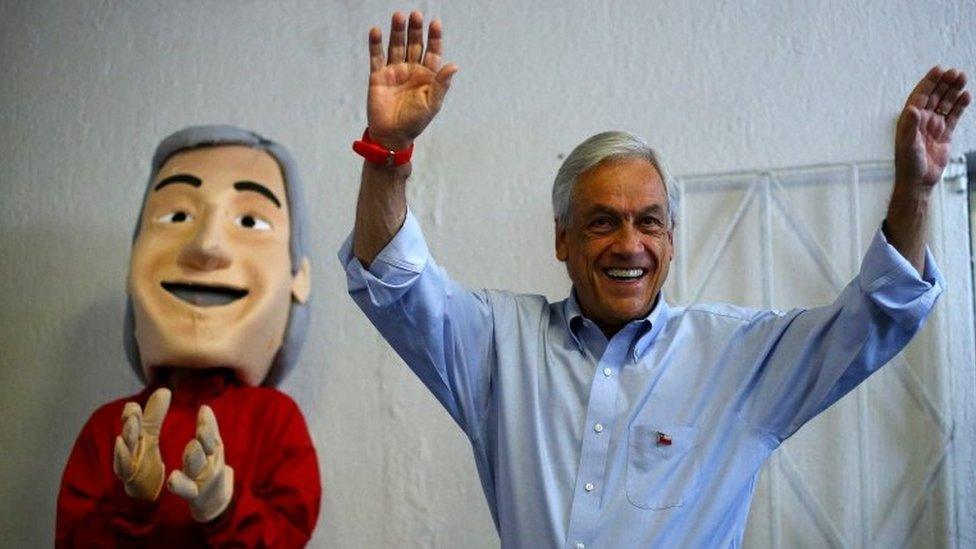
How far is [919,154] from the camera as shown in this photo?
94cm

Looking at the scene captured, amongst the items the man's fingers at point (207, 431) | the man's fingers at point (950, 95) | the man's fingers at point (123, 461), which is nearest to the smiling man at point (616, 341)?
the man's fingers at point (950, 95)

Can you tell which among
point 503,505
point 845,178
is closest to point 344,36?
point 845,178

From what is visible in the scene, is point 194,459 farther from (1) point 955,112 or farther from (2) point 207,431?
(1) point 955,112

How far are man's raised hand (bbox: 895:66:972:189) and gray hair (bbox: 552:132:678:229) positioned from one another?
0.92ft

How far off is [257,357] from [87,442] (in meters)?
0.32

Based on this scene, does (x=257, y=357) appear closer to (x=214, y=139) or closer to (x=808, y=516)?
(x=214, y=139)

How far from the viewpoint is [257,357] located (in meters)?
1.69

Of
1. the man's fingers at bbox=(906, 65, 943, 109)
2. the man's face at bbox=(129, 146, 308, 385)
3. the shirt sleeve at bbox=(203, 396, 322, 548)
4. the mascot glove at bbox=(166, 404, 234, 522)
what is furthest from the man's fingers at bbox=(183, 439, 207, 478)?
the man's fingers at bbox=(906, 65, 943, 109)

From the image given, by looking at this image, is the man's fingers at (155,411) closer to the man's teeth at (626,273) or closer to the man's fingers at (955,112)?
the man's teeth at (626,273)

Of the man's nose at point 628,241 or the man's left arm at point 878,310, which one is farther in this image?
the man's nose at point 628,241

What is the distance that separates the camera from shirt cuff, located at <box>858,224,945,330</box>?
94 centimetres

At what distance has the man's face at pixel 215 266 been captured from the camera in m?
1.63

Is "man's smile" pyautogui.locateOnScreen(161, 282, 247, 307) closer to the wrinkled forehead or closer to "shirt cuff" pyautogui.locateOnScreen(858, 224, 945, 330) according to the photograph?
the wrinkled forehead

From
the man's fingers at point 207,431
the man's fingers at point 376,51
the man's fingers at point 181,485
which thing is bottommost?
the man's fingers at point 181,485
